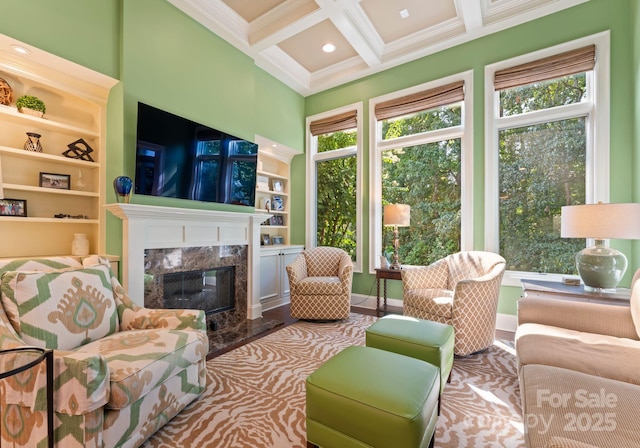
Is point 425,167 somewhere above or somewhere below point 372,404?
above

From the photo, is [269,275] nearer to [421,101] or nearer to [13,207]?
[13,207]

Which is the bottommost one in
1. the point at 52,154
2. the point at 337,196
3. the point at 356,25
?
the point at 337,196

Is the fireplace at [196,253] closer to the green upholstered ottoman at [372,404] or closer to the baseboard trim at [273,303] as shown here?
the baseboard trim at [273,303]

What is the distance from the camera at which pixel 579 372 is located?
1354mm

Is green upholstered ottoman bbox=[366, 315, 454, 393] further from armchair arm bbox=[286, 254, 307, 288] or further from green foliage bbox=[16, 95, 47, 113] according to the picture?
green foliage bbox=[16, 95, 47, 113]

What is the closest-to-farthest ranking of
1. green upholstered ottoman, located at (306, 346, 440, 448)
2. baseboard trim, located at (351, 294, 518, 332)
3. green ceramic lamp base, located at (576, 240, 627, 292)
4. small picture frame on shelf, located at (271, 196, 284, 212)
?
green upholstered ottoman, located at (306, 346, 440, 448), green ceramic lamp base, located at (576, 240, 627, 292), baseboard trim, located at (351, 294, 518, 332), small picture frame on shelf, located at (271, 196, 284, 212)

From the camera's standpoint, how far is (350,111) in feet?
14.7

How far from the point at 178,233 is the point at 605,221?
365 cm

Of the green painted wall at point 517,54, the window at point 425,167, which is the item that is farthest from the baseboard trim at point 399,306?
the window at point 425,167

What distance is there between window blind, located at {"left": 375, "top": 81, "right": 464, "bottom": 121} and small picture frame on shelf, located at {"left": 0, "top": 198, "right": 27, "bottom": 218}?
4.03m

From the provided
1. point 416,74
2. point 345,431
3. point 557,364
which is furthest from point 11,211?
point 416,74

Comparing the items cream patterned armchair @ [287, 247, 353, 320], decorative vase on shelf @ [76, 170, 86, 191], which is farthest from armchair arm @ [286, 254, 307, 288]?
decorative vase on shelf @ [76, 170, 86, 191]

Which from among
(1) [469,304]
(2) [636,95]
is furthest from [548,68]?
(1) [469,304]

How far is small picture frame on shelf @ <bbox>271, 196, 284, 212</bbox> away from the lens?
15.6ft
